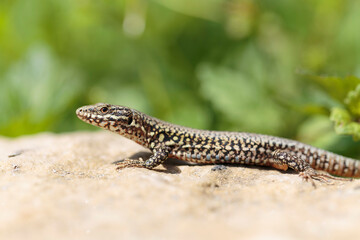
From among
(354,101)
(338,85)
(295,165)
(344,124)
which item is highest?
(338,85)

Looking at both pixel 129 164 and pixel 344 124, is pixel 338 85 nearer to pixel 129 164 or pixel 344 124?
pixel 344 124

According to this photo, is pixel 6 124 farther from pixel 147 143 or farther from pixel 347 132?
pixel 347 132

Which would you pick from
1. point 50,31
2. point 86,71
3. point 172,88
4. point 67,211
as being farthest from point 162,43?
point 67,211

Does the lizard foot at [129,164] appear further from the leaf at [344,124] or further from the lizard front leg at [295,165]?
the leaf at [344,124]

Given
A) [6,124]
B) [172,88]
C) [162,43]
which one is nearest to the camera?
[6,124]

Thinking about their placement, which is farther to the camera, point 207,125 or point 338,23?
point 338,23

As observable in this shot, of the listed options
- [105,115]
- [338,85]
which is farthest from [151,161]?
[338,85]

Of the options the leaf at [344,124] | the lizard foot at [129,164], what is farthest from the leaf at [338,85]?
the lizard foot at [129,164]

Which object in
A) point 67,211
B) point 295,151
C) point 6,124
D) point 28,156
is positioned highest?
point 295,151
